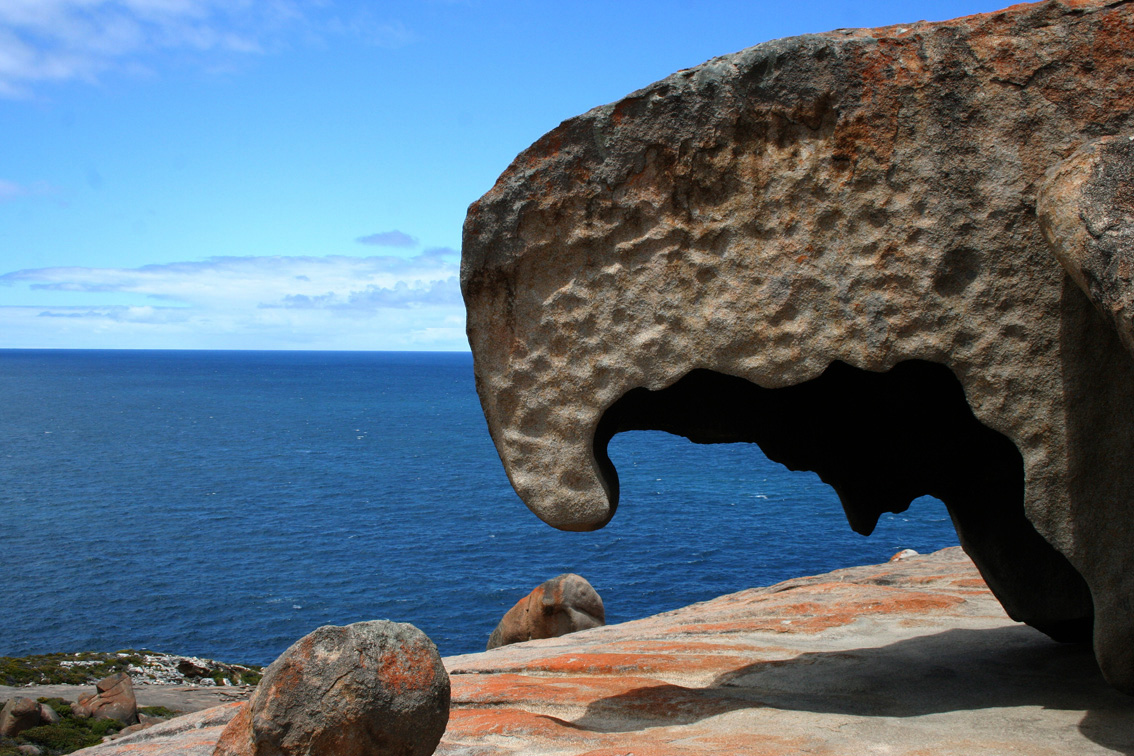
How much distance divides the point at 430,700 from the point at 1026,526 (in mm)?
5606

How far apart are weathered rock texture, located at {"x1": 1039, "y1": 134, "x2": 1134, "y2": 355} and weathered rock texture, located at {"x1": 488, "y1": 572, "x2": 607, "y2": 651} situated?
13.5 metres

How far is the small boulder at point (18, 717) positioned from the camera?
16859 mm

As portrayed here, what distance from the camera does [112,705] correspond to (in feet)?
59.0

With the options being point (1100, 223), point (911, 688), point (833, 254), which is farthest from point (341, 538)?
point (1100, 223)

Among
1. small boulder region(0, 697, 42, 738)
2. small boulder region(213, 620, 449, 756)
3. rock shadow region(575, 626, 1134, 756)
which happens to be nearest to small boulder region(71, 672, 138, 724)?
small boulder region(0, 697, 42, 738)

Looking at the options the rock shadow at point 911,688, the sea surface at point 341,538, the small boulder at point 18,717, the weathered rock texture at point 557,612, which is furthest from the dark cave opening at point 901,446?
the sea surface at point 341,538

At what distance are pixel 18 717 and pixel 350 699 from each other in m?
14.4

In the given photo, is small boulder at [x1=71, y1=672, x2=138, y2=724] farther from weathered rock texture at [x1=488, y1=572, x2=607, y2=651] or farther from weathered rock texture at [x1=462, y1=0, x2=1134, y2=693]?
weathered rock texture at [x1=462, y1=0, x2=1134, y2=693]

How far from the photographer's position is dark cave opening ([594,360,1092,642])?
26.6 feet

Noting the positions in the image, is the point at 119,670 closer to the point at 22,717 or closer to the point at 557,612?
the point at 22,717

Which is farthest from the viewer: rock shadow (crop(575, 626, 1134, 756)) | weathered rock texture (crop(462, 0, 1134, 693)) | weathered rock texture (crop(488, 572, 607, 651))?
weathered rock texture (crop(488, 572, 607, 651))

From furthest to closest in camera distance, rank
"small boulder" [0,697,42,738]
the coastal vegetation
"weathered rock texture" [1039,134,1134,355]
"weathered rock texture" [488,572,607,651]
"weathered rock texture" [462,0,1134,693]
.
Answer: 1. the coastal vegetation
2. "weathered rock texture" [488,572,607,651]
3. "small boulder" [0,697,42,738]
4. "weathered rock texture" [462,0,1134,693]
5. "weathered rock texture" [1039,134,1134,355]

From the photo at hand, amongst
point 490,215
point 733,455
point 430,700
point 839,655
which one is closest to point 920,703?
point 839,655

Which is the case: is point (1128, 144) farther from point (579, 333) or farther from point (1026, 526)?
point (1026, 526)
